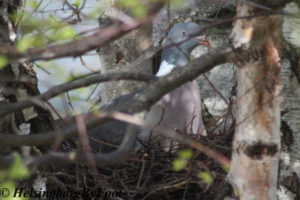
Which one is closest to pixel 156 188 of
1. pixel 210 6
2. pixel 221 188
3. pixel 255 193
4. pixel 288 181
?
pixel 221 188

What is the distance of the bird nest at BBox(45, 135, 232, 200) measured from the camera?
200 cm

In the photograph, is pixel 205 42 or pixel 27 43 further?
pixel 205 42

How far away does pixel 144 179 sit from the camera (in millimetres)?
2129

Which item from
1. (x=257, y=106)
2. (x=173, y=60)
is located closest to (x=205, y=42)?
(x=173, y=60)

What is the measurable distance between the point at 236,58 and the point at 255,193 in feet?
1.63

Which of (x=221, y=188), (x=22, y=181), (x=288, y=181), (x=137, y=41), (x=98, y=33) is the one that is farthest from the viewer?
(x=137, y=41)

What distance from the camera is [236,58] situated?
167 cm

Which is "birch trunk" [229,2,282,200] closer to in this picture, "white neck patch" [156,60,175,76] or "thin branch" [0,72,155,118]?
"thin branch" [0,72,155,118]

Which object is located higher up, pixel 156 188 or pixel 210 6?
pixel 210 6

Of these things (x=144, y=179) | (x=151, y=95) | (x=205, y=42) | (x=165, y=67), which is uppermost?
(x=205, y=42)

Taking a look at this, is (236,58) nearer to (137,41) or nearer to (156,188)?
(156,188)

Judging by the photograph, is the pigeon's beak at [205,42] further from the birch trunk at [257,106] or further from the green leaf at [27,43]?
the green leaf at [27,43]

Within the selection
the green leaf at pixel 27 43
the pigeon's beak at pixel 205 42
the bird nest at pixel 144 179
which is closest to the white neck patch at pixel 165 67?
the pigeon's beak at pixel 205 42

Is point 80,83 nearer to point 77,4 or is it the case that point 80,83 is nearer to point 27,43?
point 27,43
